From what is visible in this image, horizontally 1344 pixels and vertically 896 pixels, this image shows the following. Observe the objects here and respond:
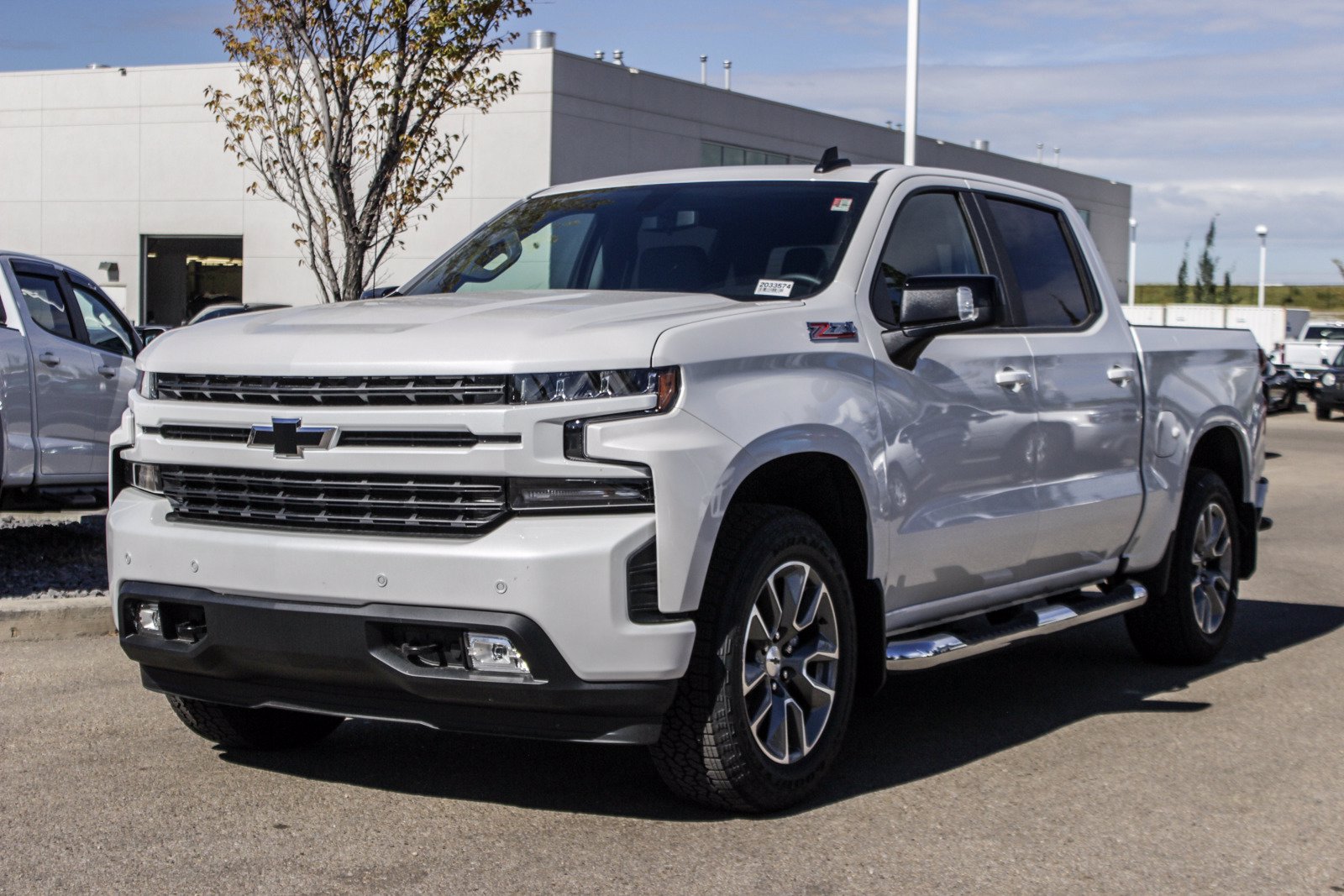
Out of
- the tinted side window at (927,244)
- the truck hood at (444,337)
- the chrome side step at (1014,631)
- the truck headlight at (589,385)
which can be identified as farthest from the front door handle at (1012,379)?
the truck headlight at (589,385)

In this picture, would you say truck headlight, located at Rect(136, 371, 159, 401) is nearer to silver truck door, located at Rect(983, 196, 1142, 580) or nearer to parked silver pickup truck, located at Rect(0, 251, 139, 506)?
silver truck door, located at Rect(983, 196, 1142, 580)

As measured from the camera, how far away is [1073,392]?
258 inches

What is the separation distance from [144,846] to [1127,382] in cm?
427

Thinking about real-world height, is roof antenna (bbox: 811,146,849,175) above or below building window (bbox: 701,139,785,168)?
below

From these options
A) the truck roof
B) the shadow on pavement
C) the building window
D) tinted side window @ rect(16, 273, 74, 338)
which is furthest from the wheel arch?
the building window

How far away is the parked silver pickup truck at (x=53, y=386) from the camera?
32.8ft

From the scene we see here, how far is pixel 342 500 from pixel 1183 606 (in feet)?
14.3

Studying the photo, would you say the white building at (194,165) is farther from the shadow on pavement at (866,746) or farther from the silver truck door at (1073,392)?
the silver truck door at (1073,392)

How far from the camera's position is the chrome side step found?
18.1ft

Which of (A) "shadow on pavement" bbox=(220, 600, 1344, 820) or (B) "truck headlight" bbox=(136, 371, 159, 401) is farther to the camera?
(A) "shadow on pavement" bbox=(220, 600, 1344, 820)

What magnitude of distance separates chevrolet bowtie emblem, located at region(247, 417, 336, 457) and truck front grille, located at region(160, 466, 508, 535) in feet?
0.22

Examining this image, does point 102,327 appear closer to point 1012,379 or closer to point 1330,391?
point 1012,379

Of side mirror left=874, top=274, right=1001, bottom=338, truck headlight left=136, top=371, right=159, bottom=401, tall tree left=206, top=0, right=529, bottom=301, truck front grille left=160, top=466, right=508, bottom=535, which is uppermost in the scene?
tall tree left=206, top=0, right=529, bottom=301

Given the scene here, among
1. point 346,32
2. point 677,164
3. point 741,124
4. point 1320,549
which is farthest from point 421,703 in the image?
point 741,124
